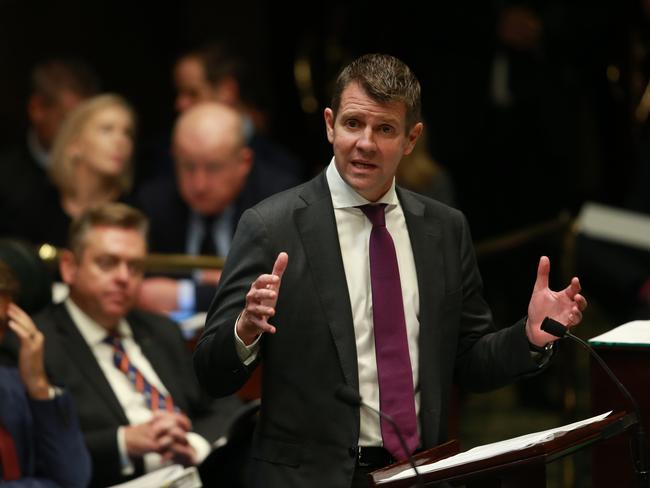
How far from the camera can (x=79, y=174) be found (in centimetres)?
643

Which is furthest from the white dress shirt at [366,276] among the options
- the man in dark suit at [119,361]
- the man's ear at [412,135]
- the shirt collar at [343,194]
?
the man in dark suit at [119,361]

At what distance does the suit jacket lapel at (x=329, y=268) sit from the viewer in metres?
3.41

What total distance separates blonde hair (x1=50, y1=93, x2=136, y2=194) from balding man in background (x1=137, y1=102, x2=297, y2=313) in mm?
169

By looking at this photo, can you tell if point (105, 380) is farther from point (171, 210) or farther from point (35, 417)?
point (171, 210)

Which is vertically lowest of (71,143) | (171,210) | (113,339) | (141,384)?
(141,384)

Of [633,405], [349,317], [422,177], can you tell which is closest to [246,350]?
[349,317]

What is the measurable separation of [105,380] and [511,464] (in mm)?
2178

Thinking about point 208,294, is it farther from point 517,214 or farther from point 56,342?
point 517,214

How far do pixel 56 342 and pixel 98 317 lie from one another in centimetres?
21

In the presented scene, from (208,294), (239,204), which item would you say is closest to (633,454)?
(208,294)

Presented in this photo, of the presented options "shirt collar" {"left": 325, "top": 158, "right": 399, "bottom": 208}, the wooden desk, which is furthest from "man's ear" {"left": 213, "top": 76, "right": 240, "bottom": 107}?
the wooden desk

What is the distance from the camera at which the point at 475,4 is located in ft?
24.1

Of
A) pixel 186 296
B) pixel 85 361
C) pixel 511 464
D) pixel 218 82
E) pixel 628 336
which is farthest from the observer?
pixel 218 82

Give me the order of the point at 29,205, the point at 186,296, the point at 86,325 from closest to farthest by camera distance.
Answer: the point at 86,325 < the point at 186,296 < the point at 29,205
